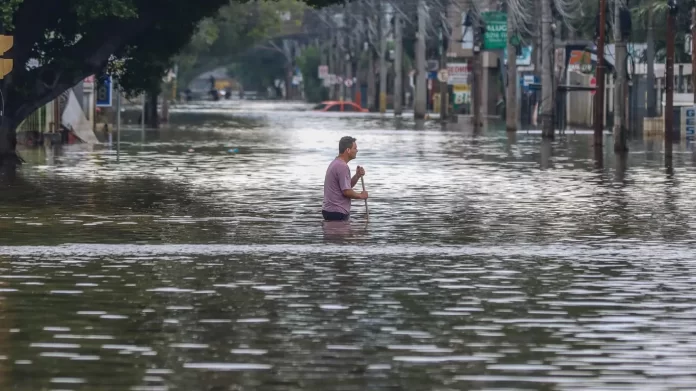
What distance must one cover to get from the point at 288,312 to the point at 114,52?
2691 centimetres

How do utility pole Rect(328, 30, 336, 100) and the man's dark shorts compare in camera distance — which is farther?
utility pole Rect(328, 30, 336, 100)

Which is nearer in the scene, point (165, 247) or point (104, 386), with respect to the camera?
point (104, 386)

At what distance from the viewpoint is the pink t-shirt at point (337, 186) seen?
22.1 meters

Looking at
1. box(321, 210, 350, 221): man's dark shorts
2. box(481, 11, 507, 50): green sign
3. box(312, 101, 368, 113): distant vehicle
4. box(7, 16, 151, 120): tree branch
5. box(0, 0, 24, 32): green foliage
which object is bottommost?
box(312, 101, 368, 113): distant vehicle

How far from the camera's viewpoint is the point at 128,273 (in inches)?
645

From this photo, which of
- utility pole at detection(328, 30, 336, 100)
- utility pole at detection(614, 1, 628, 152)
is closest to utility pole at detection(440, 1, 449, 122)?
utility pole at detection(614, 1, 628, 152)

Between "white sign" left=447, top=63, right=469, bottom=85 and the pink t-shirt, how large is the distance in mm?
71766

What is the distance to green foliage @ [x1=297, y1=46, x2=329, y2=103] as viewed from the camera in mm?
188375

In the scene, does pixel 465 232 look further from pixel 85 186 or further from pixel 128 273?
pixel 85 186

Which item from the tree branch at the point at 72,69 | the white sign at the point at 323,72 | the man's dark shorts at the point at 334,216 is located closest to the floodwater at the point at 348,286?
the man's dark shorts at the point at 334,216

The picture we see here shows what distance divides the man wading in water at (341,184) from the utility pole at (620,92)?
25472mm

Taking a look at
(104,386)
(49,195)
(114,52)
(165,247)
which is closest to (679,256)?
(165,247)

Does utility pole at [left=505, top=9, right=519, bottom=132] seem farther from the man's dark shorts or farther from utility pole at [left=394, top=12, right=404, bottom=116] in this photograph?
the man's dark shorts

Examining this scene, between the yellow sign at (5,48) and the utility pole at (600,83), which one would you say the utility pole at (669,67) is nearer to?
the utility pole at (600,83)
